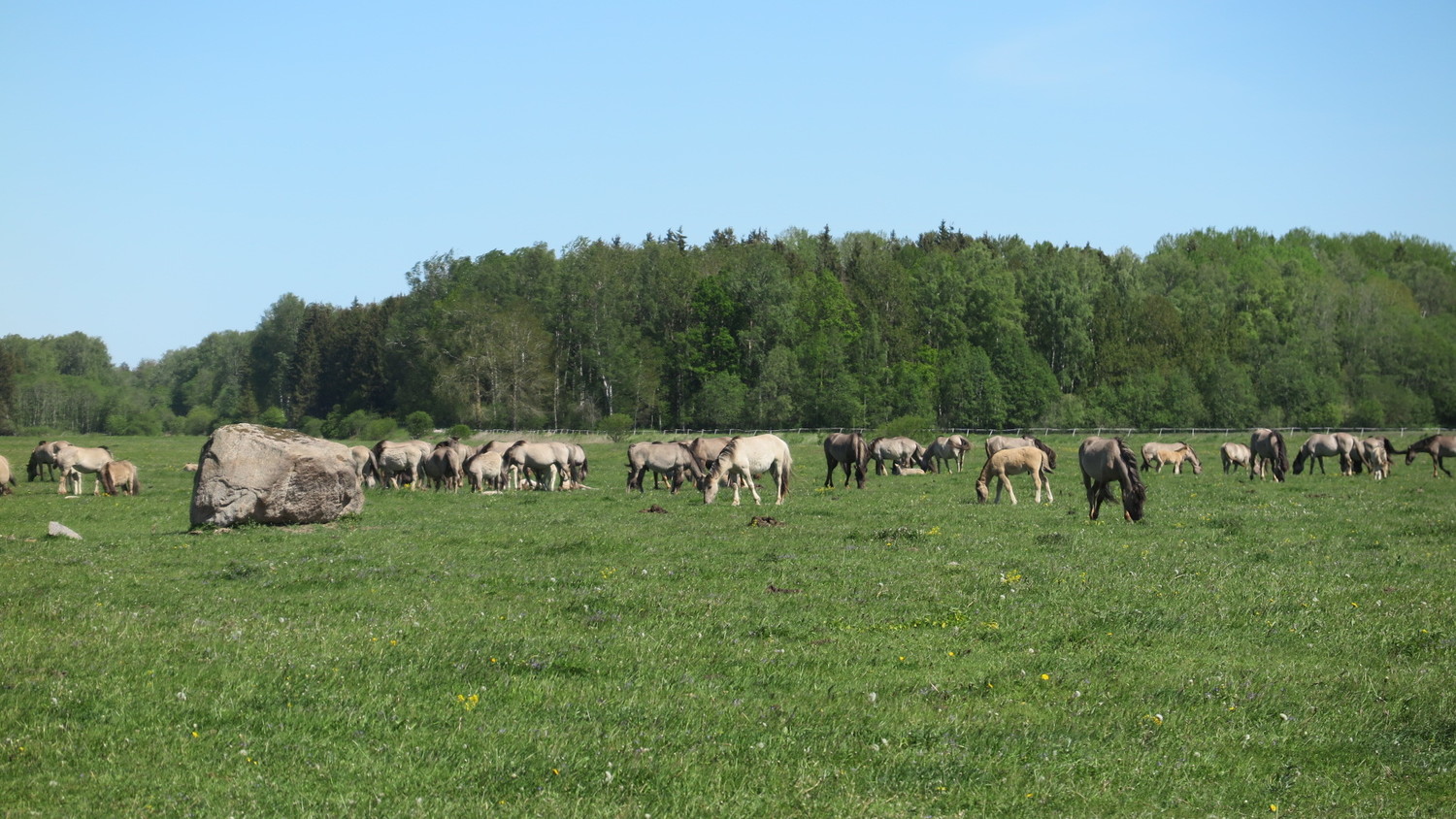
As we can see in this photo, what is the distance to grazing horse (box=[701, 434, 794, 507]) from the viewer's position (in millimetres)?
30203

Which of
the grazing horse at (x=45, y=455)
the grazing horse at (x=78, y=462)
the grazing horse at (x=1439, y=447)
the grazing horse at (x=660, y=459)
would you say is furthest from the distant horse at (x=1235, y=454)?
the grazing horse at (x=45, y=455)

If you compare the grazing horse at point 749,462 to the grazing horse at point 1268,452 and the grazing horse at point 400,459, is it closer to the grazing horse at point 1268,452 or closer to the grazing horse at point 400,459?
the grazing horse at point 400,459

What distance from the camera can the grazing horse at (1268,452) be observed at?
42.4 meters

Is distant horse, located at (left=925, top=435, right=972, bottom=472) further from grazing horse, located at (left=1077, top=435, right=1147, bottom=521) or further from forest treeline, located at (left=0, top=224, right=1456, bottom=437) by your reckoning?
forest treeline, located at (left=0, top=224, right=1456, bottom=437)

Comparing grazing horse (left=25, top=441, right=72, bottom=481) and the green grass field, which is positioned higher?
grazing horse (left=25, top=441, right=72, bottom=481)

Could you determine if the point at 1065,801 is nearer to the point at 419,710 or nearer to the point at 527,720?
the point at 527,720

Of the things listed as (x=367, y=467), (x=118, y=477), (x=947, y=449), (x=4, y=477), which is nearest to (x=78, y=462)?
(x=4, y=477)

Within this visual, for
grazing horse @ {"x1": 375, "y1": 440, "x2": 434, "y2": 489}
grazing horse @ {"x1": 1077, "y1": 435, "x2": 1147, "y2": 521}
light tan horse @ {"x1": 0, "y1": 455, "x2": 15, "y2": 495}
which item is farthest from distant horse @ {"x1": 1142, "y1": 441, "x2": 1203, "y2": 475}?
light tan horse @ {"x1": 0, "y1": 455, "x2": 15, "y2": 495}

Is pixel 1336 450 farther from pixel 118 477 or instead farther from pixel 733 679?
pixel 118 477

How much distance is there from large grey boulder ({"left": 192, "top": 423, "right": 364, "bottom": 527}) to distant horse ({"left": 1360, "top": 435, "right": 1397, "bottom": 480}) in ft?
119

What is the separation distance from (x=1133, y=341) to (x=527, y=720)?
10388 centimetres

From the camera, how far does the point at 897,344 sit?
100750mm

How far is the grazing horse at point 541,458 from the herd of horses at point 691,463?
35 millimetres

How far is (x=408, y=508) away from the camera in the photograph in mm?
29969
